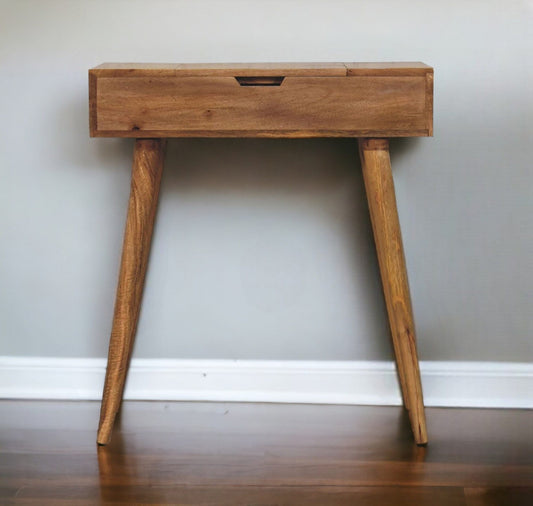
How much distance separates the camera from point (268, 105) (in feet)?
5.47

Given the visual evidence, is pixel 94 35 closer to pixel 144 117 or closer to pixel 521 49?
pixel 144 117

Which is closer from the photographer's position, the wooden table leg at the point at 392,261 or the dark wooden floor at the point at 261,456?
the dark wooden floor at the point at 261,456

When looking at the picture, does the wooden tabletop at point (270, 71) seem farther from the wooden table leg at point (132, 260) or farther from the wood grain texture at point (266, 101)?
the wooden table leg at point (132, 260)

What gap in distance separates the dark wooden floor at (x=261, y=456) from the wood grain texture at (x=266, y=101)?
70 centimetres

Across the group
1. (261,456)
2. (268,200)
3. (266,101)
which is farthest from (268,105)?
(261,456)

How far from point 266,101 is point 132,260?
48cm

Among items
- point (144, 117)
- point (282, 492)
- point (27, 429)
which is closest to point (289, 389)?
point (282, 492)

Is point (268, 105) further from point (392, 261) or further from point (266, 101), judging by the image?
point (392, 261)

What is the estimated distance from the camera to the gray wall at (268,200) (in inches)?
76.3

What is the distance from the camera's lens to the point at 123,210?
2.03 m

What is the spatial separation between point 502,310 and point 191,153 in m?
0.90

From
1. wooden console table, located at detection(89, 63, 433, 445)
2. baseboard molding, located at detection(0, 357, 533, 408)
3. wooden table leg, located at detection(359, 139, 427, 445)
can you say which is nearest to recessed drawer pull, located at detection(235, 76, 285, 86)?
wooden console table, located at detection(89, 63, 433, 445)

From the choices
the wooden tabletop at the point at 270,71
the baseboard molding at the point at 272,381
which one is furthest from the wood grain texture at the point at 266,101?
the baseboard molding at the point at 272,381

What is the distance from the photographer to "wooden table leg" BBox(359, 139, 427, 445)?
69.0 inches
